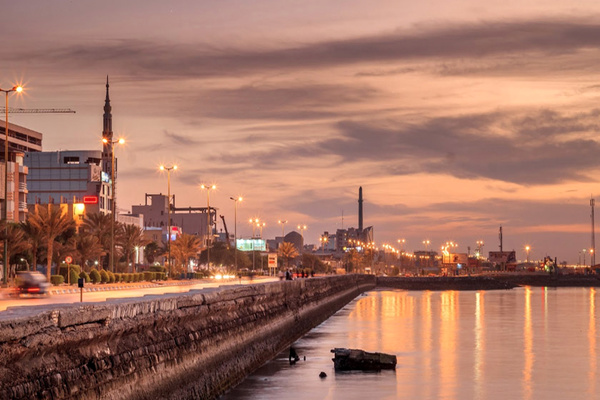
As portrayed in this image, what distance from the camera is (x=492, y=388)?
33.8m

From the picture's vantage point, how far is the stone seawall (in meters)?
13.6

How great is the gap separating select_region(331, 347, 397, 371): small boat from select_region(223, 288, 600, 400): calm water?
499 mm

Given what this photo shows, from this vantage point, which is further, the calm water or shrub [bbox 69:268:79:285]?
shrub [bbox 69:268:79:285]

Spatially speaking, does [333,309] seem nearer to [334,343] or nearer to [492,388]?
[334,343]

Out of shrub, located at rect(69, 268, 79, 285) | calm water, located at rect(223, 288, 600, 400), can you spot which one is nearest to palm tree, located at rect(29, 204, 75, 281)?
shrub, located at rect(69, 268, 79, 285)

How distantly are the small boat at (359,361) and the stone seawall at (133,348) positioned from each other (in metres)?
2.97

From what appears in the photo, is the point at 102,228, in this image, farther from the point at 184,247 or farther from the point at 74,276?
the point at 184,247

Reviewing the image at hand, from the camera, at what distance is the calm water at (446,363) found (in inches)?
1240

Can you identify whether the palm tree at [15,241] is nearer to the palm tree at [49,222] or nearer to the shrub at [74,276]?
the palm tree at [49,222]

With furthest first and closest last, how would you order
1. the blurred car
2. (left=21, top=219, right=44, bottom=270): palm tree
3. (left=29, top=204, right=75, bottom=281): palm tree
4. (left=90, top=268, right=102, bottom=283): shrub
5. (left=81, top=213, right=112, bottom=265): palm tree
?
1. (left=81, top=213, right=112, bottom=265): palm tree
2. (left=21, top=219, right=44, bottom=270): palm tree
3. (left=29, top=204, right=75, bottom=281): palm tree
4. (left=90, top=268, right=102, bottom=283): shrub
5. the blurred car

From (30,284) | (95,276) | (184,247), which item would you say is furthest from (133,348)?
(184,247)

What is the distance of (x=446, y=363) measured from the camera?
42156 mm

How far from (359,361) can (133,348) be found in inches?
755

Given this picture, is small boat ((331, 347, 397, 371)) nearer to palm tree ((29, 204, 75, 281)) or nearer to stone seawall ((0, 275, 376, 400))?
stone seawall ((0, 275, 376, 400))
